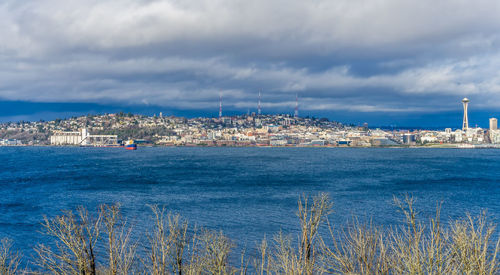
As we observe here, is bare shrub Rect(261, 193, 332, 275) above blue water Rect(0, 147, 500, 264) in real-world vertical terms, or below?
above

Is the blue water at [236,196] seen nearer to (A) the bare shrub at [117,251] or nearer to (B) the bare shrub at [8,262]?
(B) the bare shrub at [8,262]

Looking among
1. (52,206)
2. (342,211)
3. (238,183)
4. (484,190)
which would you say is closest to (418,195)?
(484,190)

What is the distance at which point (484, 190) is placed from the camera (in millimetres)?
33094

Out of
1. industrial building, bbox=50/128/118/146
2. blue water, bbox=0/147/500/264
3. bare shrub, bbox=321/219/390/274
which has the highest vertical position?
industrial building, bbox=50/128/118/146

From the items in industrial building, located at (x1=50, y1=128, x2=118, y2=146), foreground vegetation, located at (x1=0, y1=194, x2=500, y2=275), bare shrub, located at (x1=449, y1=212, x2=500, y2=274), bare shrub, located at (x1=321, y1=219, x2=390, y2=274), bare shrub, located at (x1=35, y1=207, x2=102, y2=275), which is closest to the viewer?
bare shrub, located at (x1=449, y1=212, x2=500, y2=274)

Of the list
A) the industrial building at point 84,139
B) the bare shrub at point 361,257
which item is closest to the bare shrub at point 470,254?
the bare shrub at point 361,257

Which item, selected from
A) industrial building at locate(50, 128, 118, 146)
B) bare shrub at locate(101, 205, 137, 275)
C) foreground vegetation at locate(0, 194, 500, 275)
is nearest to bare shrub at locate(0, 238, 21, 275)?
foreground vegetation at locate(0, 194, 500, 275)

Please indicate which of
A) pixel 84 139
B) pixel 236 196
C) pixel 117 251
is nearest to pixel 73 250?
pixel 117 251

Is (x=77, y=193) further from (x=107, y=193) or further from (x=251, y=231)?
(x=251, y=231)

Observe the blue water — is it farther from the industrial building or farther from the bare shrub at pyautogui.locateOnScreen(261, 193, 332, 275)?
the industrial building

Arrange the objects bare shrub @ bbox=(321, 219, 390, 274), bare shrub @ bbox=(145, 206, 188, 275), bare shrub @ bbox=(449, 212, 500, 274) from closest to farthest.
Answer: bare shrub @ bbox=(449, 212, 500, 274)
bare shrub @ bbox=(321, 219, 390, 274)
bare shrub @ bbox=(145, 206, 188, 275)

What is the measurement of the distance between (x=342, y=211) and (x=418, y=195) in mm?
10176

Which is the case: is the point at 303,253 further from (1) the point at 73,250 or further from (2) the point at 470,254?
(1) the point at 73,250

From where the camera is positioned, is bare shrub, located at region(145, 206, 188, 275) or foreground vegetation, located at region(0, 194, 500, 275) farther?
bare shrub, located at region(145, 206, 188, 275)
